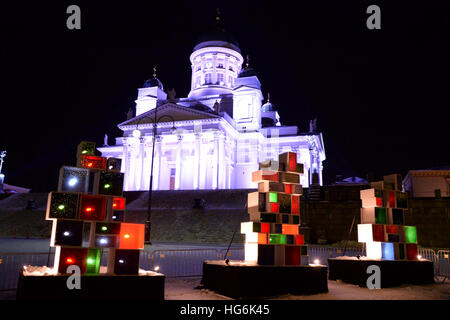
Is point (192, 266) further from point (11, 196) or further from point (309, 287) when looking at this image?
point (11, 196)

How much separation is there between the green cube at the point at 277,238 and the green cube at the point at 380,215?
12.1ft

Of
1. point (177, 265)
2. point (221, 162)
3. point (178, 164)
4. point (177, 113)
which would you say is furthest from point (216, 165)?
point (177, 265)

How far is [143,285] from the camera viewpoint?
812cm

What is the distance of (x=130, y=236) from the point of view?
8.57 metres

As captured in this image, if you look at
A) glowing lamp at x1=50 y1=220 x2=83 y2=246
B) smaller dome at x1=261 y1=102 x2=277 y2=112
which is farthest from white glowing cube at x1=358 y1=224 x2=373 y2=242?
smaller dome at x1=261 y1=102 x2=277 y2=112

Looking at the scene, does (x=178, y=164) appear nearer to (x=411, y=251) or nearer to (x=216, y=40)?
(x=216, y=40)

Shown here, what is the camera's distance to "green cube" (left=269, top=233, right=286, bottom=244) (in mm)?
10508

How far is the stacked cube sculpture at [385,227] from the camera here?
40.8 feet

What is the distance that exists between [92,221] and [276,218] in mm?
4882

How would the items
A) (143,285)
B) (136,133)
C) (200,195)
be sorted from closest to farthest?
1. (143,285)
2. (136,133)
3. (200,195)

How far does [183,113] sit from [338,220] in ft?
89.0

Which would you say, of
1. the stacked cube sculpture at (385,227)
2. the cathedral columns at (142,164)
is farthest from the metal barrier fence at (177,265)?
the cathedral columns at (142,164)
